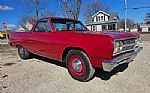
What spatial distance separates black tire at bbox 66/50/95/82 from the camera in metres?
3.81

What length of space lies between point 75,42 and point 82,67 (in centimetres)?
71

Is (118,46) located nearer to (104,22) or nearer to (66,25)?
(66,25)

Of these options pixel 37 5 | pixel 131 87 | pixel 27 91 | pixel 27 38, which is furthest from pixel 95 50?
pixel 37 5

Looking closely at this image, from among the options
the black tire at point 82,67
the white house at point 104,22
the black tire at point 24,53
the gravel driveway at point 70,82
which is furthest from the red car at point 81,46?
the white house at point 104,22

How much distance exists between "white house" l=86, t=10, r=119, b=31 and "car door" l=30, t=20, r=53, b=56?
29.1m

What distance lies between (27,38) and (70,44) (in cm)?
276

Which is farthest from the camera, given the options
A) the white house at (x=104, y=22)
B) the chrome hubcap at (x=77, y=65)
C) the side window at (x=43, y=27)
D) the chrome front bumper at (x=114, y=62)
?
the white house at (x=104, y=22)

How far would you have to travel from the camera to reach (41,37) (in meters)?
5.12

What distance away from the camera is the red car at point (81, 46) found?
341cm

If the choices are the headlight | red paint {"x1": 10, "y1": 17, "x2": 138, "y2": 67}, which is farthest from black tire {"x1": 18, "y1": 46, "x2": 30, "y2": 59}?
the headlight

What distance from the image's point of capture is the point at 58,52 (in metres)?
4.51

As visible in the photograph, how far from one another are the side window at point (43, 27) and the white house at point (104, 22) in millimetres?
29102

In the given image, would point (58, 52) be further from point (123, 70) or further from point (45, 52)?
point (123, 70)

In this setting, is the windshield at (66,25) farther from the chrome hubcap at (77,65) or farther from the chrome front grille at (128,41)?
the chrome front grille at (128,41)
